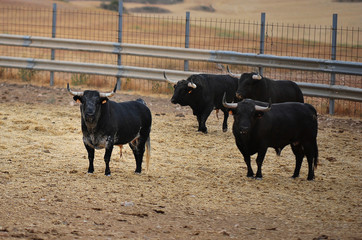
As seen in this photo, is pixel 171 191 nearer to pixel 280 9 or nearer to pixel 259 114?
pixel 259 114

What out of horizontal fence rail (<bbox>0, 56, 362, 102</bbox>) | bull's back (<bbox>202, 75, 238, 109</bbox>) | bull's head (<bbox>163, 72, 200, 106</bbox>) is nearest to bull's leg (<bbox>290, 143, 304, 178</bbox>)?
bull's head (<bbox>163, 72, 200, 106</bbox>)

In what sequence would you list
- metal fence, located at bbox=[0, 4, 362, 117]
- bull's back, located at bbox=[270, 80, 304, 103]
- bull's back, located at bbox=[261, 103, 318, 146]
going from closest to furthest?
1. bull's back, located at bbox=[261, 103, 318, 146]
2. bull's back, located at bbox=[270, 80, 304, 103]
3. metal fence, located at bbox=[0, 4, 362, 117]

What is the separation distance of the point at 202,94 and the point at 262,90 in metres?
1.39

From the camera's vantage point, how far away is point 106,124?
32.3 ft

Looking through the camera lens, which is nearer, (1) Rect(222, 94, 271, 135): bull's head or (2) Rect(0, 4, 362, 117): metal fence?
(1) Rect(222, 94, 271, 135): bull's head

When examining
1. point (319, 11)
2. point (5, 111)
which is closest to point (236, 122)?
point (5, 111)

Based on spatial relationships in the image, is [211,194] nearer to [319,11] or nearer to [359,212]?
[359,212]

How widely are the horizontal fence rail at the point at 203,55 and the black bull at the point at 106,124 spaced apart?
270 inches

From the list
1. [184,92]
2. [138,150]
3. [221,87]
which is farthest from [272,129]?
[221,87]

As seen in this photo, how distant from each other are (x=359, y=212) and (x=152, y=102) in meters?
8.97

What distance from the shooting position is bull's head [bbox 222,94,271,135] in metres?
9.90

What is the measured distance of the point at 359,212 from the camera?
8.51 meters

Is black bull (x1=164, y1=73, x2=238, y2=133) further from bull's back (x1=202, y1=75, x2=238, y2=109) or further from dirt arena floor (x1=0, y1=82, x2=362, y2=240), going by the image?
dirt arena floor (x1=0, y1=82, x2=362, y2=240)

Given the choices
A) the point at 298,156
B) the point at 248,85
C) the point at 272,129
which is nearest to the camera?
the point at 272,129
